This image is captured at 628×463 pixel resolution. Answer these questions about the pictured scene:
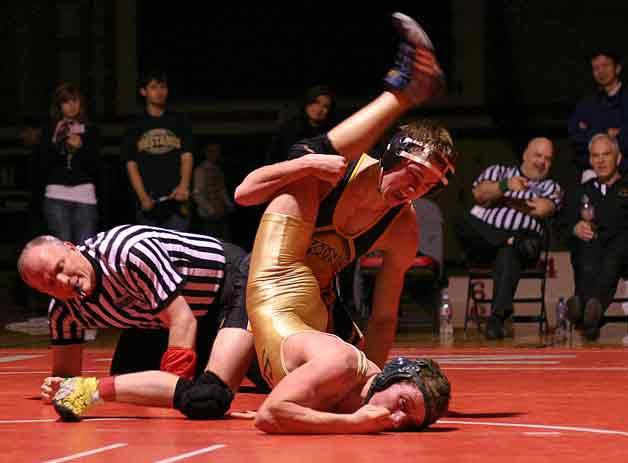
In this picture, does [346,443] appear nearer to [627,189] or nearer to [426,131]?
[426,131]

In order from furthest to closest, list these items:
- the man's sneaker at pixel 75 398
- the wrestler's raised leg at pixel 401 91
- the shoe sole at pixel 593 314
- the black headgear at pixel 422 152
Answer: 1. the shoe sole at pixel 593 314
2. the wrestler's raised leg at pixel 401 91
3. the man's sneaker at pixel 75 398
4. the black headgear at pixel 422 152

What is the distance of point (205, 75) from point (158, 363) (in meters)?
10.1

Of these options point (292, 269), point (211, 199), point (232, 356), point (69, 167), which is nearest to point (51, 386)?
point (232, 356)

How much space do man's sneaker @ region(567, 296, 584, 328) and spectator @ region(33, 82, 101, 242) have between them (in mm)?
3006

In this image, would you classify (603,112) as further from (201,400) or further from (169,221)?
(201,400)

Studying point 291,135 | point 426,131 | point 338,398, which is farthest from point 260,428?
point 291,135

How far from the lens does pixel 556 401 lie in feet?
16.4

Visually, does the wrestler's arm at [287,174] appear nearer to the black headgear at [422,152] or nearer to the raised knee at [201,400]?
the black headgear at [422,152]

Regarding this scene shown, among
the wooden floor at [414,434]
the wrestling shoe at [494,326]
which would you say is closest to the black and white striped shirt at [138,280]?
the wooden floor at [414,434]

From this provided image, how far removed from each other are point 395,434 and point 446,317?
5.17 meters

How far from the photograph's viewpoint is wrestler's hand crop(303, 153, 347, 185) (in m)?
4.32

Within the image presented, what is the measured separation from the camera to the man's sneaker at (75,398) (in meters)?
4.46

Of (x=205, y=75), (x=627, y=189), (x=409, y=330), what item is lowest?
(x=409, y=330)

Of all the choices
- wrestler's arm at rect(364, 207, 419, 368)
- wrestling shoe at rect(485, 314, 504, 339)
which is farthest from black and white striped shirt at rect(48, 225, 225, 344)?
wrestling shoe at rect(485, 314, 504, 339)
